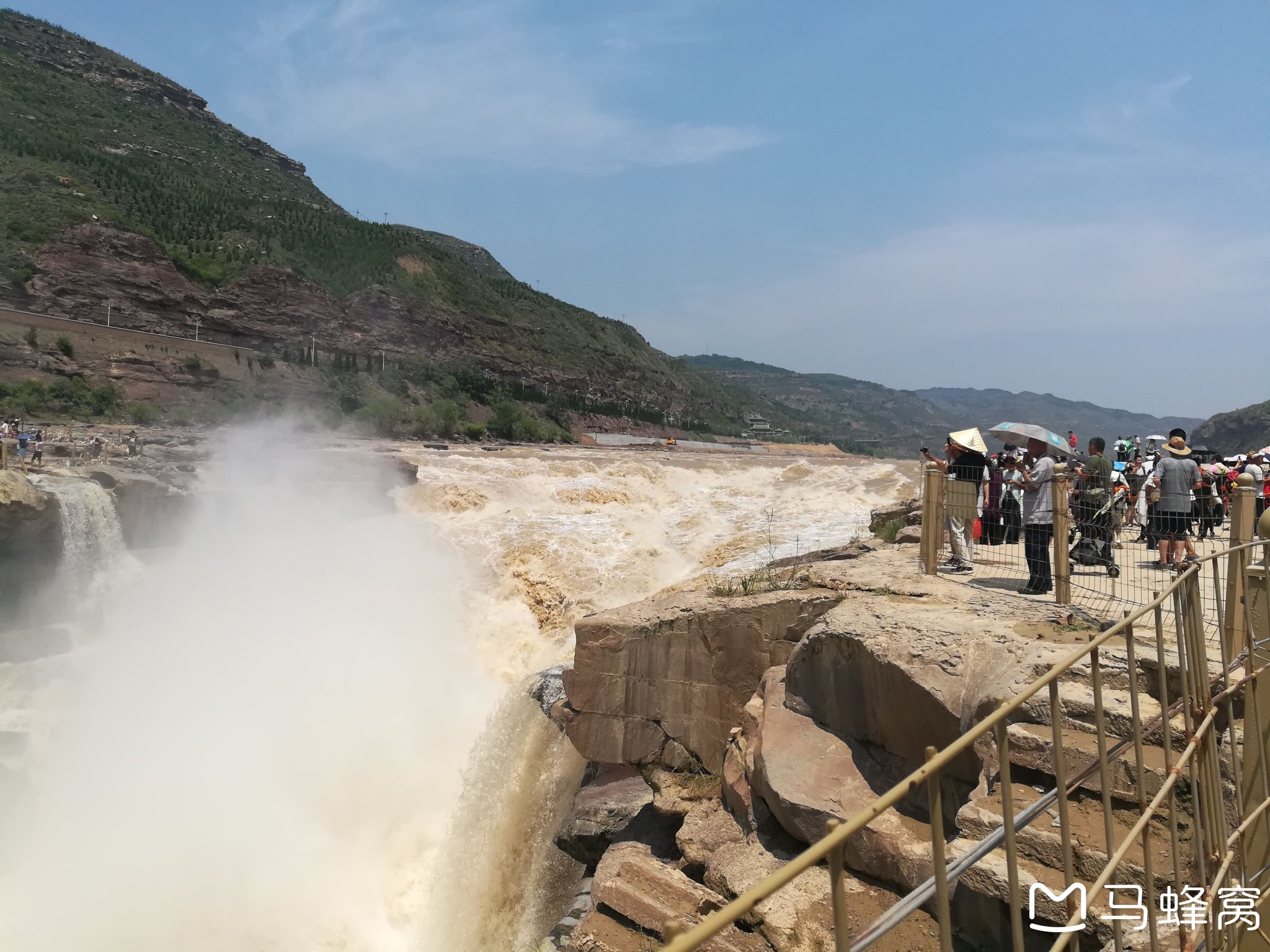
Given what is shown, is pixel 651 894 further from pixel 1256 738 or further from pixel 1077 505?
pixel 1077 505

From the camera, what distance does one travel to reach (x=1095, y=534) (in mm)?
8078

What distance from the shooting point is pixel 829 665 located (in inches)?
240

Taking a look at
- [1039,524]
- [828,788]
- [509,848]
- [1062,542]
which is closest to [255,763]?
[509,848]

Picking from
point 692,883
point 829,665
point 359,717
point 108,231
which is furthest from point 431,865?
point 108,231

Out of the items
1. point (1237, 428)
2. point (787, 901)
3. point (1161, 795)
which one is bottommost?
point (787, 901)

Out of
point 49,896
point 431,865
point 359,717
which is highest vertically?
point 359,717

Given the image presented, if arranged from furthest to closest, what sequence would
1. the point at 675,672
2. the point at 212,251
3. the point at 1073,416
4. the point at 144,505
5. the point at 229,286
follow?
the point at 1073,416, the point at 212,251, the point at 229,286, the point at 144,505, the point at 675,672

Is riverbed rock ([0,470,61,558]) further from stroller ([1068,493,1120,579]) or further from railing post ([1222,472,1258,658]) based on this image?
railing post ([1222,472,1258,658])

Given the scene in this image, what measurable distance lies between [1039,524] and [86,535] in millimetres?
17700

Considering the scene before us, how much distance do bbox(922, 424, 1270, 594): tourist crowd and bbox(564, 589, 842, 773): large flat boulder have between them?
1885mm

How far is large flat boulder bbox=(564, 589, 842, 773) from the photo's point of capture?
786 cm

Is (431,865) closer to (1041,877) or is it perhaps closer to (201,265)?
(1041,877)

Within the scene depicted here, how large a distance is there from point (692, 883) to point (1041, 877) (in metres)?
3.25

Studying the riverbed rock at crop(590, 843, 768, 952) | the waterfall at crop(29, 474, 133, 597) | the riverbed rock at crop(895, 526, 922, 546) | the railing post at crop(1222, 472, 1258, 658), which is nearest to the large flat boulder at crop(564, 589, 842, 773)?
the riverbed rock at crop(590, 843, 768, 952)
